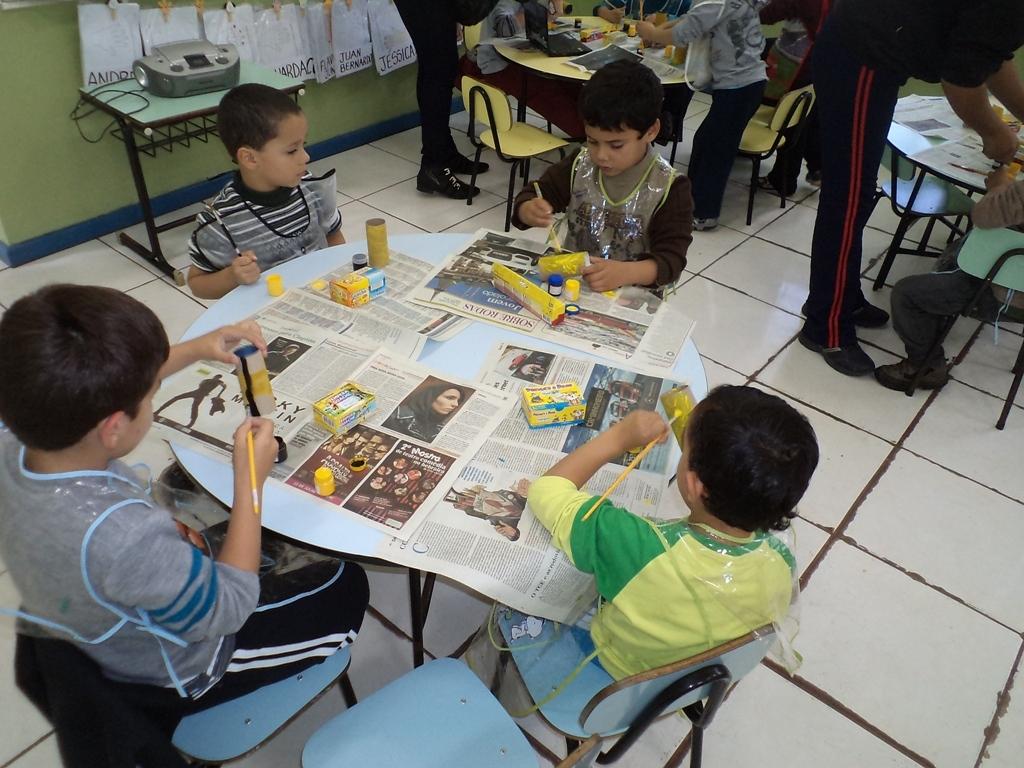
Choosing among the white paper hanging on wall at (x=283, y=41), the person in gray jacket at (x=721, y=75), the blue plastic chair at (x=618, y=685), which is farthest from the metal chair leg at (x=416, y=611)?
the white paper hanging on wall at (x=283, y=41)

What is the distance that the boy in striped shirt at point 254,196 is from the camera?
1.78 meters

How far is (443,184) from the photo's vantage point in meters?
3.78

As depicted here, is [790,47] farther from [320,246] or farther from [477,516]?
[477,516]

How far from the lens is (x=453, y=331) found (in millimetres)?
1561

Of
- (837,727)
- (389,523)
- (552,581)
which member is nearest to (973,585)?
(837,727)

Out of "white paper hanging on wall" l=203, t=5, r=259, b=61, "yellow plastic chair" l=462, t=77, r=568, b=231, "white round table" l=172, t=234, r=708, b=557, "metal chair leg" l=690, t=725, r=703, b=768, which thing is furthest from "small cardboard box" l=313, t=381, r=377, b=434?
"white paper hanging on wall" l=203, t=5, r=259, b=61

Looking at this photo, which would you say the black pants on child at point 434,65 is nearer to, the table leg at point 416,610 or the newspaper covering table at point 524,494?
the newspaper covering table at point 524,494

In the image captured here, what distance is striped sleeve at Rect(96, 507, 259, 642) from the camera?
875 millimetres

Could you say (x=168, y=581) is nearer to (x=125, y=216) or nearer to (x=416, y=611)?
(x=416, y=611)

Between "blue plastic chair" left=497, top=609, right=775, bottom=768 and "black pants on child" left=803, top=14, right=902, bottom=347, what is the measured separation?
1.92 m

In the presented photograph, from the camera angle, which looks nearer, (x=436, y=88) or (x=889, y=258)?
(x=889, y=258)

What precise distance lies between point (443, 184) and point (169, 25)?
1.42 meters

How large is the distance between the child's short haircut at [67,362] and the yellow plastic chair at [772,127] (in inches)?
128

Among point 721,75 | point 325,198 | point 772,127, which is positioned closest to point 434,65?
point 721,75
